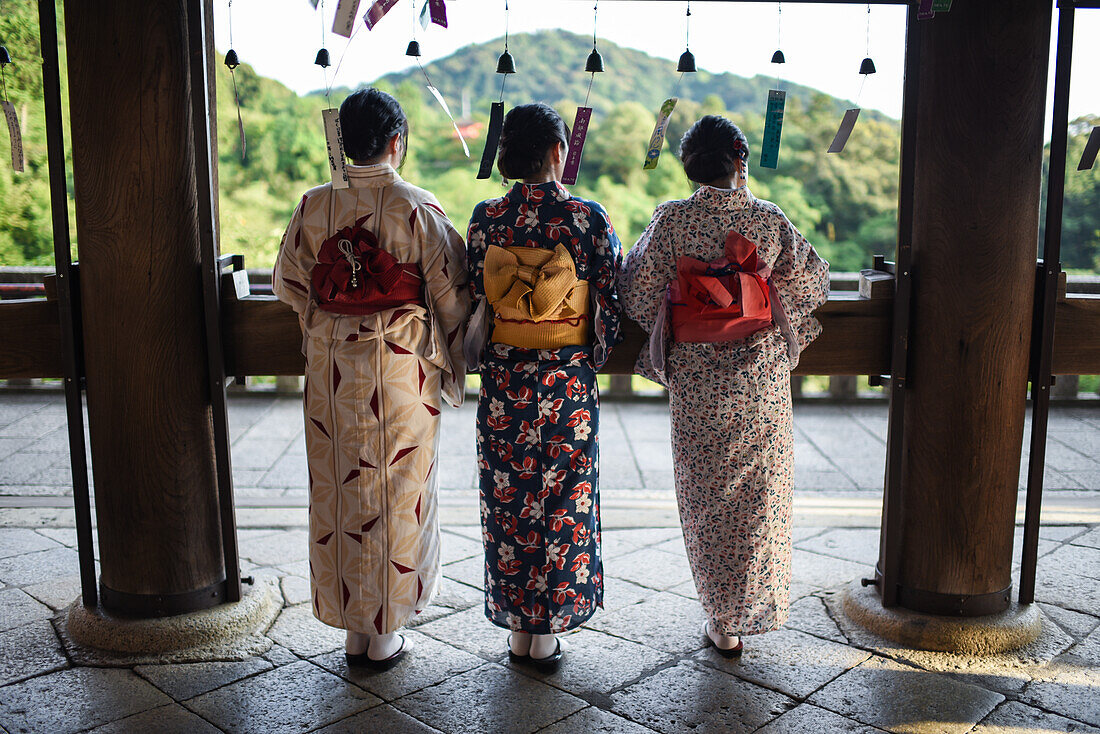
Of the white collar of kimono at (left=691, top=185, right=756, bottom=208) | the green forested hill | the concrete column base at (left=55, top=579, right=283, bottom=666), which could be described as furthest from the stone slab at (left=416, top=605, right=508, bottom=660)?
the green forested hill

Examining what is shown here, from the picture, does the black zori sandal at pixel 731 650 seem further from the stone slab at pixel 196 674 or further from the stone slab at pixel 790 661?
the stone slab at pixel 196 674

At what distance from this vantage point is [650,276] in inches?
109

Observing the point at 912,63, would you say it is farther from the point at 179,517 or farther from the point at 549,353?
the point at 179,517

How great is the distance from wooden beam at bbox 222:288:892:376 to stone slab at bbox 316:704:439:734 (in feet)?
3.69

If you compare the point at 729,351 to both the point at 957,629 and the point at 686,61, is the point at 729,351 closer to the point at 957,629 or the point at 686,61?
the point at 686,61

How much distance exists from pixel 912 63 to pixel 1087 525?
8.04ft

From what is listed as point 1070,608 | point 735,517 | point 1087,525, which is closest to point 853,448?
point 1087,525

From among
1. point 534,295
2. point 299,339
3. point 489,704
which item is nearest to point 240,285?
point 299,339

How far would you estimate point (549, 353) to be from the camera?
2.69 meters

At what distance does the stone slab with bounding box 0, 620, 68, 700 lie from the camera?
9.21 feet

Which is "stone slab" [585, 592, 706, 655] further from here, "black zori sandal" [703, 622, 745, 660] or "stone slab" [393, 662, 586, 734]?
"stone slab" [393, 662, 586, 734]

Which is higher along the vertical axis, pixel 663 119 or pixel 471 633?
pixel 663 119

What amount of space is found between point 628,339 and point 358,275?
36.0 inches

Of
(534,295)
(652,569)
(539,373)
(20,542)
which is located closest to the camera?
(534,295)
